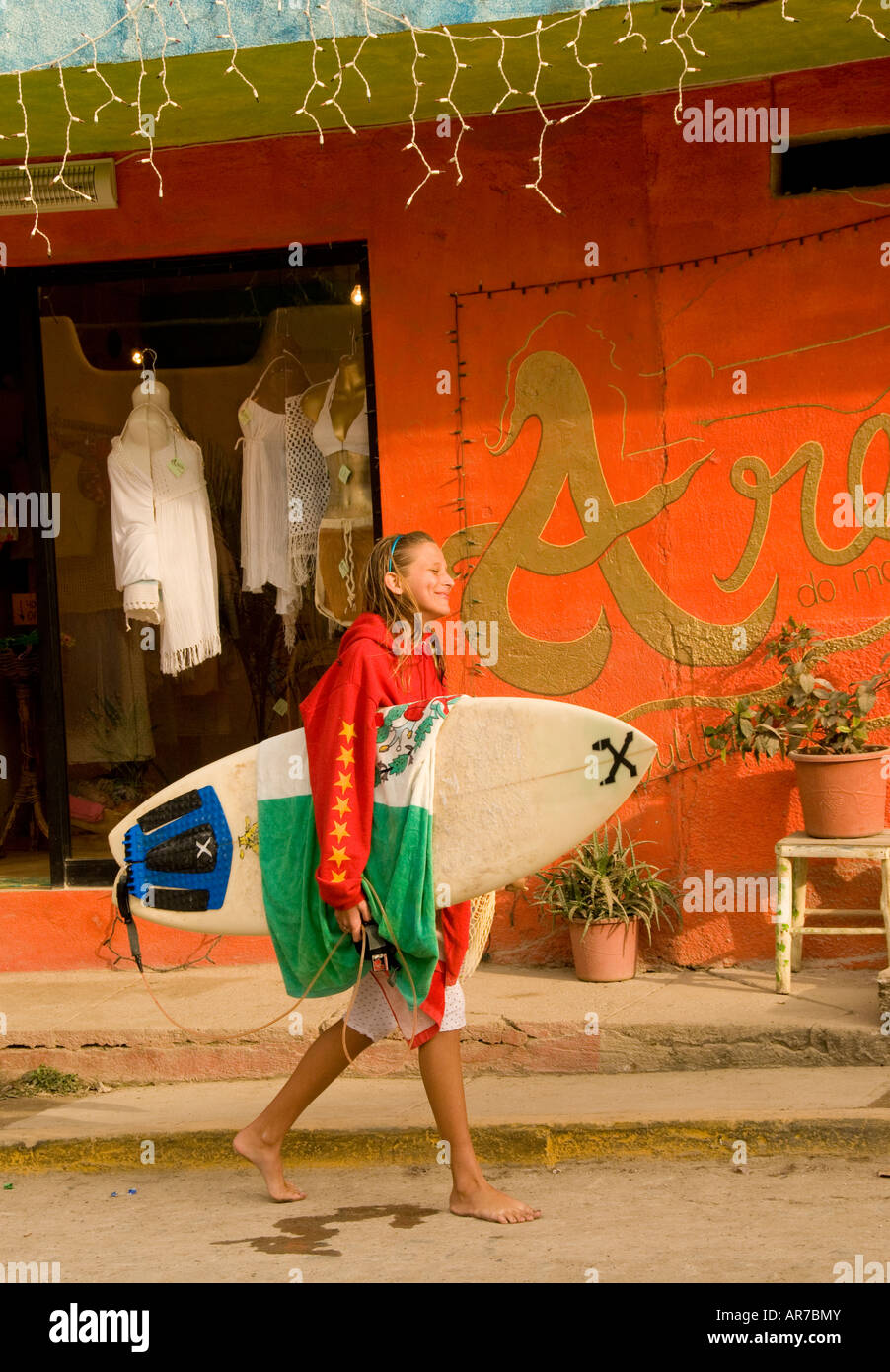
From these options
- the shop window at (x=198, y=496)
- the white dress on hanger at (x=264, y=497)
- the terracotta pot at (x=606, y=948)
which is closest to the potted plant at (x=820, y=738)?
the terracotta pot at (x=606, y=948)

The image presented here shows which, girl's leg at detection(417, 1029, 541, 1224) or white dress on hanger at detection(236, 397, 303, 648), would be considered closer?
girl's leg at detection(417, 1029, 541, 1224)

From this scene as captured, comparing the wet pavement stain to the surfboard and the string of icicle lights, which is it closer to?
the surfboard

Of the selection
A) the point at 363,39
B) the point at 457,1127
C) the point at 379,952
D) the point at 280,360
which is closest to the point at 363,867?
the point at 379,952

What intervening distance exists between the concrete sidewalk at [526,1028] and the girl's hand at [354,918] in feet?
5.19

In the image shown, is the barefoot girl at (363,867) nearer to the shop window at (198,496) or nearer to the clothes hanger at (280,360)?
the shop window at (198,496)

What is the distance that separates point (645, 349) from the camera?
18.3 ft

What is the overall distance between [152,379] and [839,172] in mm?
2975

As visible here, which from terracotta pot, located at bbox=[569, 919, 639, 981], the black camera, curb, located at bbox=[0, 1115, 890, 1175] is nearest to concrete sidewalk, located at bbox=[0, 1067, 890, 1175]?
curb, located at bbox=[0, 1115, 890, 1175]

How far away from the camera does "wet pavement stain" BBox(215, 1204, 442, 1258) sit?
11.5 feet

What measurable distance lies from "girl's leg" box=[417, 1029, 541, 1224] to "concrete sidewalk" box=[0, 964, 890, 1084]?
4.31 feet

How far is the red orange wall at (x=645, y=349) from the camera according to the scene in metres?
5.45

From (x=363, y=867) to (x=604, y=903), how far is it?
206 centimetres

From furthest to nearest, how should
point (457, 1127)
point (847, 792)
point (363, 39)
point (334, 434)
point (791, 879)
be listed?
point (334, 434)
point (791, 879)
point (847, 792)
point (363, 39)
point (457, 1127)

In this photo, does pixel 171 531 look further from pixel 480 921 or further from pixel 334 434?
pixel 480 921
